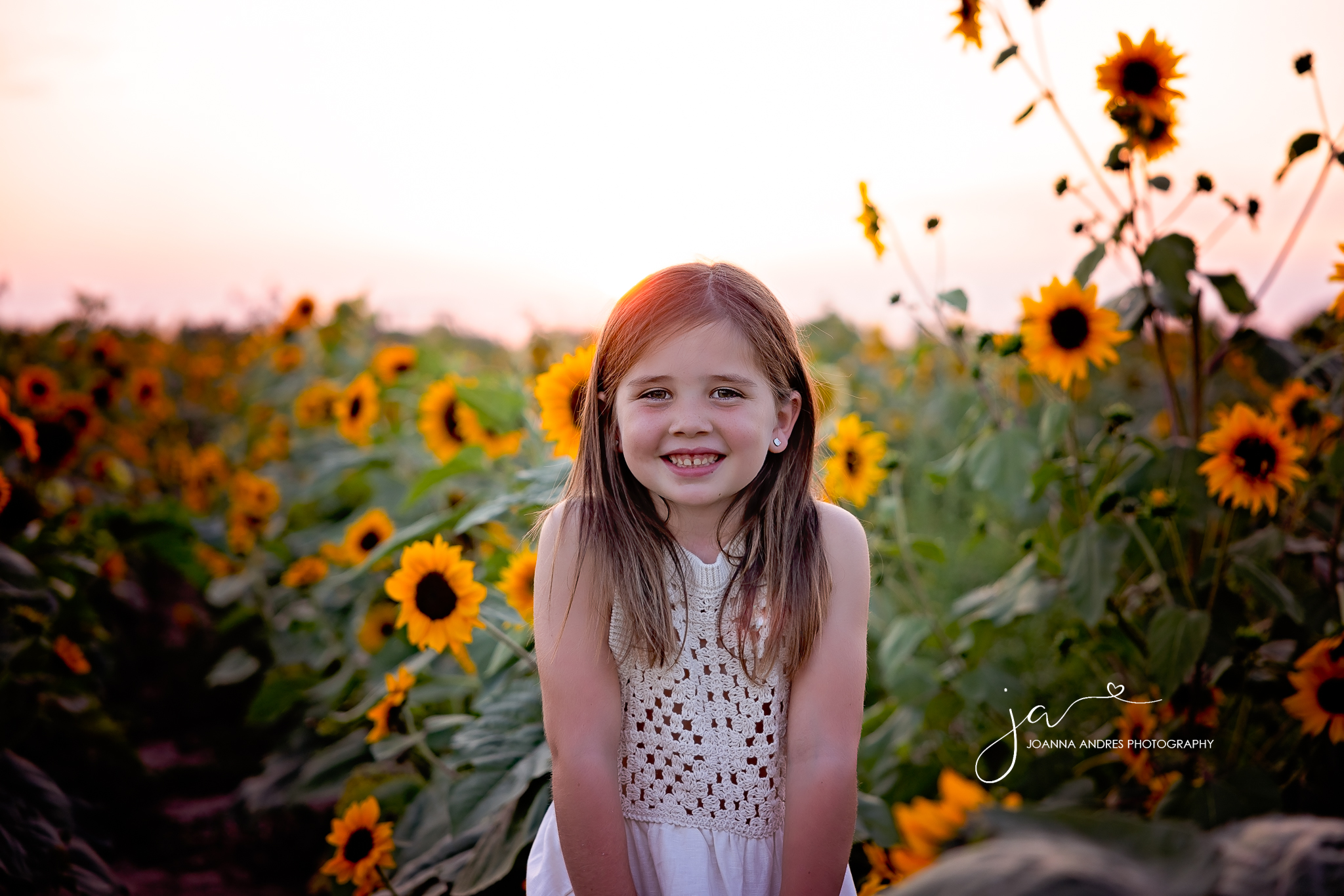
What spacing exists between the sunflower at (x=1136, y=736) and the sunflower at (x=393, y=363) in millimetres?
2545

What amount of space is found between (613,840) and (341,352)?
3.35 metres

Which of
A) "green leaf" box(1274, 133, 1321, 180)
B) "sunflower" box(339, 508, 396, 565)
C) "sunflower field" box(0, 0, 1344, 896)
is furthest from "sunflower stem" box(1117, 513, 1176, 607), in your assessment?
"sunflower" box(339, 508, 396, 565)

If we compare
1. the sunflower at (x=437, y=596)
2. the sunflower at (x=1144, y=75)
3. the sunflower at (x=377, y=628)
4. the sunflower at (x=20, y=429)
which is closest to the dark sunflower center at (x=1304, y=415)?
the sunflower at (x=1144, y=75)

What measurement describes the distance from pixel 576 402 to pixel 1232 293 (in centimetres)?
138

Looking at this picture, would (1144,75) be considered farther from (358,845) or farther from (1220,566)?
(358,845)

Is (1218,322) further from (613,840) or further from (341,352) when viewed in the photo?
(341,352)

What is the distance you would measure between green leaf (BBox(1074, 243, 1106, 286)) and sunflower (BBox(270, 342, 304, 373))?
3.51 metres

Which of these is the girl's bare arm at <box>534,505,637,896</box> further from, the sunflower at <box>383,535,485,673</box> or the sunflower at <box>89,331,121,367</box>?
the sunflower at <box>89,331,121,367</box>

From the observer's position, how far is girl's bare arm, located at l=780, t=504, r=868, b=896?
1.27 metres

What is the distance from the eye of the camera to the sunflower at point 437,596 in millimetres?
1655

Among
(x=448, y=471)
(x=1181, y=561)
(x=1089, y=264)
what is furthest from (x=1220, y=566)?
(x=448, y=471)

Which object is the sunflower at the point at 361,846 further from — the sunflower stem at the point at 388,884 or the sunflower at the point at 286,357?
the sunflower at the point at 286,357

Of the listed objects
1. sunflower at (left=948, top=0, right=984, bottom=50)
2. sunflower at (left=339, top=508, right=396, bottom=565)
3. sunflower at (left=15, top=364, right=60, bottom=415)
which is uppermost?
sunflower at (left=948, top=0, right=984, bottom=50)

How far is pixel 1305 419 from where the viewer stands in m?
1.96
